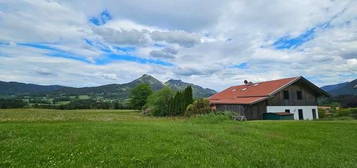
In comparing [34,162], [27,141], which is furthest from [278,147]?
[27,141]

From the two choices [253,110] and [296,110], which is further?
[296,110]

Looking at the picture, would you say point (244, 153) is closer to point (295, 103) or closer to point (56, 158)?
point (56, 158)

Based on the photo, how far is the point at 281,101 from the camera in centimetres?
3491

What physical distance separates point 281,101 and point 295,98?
10.6ft

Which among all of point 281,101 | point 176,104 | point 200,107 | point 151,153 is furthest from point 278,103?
point 151,153

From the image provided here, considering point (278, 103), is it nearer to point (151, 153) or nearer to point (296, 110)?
point (296, 110)

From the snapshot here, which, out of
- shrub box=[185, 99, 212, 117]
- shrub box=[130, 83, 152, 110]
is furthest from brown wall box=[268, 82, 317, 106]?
shrub box=[130, 83, 152, 110]

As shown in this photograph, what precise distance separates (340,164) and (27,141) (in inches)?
487

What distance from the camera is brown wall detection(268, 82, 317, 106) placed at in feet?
113

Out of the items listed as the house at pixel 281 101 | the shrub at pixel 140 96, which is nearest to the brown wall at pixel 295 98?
the house at pixel 281 101

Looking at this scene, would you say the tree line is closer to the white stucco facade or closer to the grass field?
the white stucco facade

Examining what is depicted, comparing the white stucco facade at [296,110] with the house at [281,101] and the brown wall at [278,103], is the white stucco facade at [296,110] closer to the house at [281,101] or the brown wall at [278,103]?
the house at [281,101]

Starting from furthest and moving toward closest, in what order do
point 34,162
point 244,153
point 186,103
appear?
point 186,103
point 244,153
point 34,162

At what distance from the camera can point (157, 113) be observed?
5009 cm
